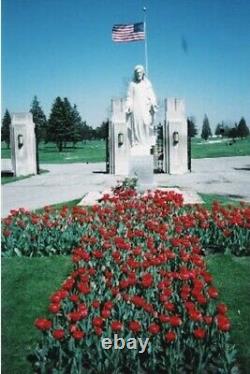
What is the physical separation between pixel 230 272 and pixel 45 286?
286 cm

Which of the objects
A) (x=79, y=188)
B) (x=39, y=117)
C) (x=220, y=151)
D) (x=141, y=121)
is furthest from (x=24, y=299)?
(x=39, y=117)

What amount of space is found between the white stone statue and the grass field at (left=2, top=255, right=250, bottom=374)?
291 inches

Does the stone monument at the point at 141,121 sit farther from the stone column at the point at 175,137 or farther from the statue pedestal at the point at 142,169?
the stone column at the point at 175,137

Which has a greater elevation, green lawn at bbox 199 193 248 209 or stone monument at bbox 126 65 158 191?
stone monument at bbox 126 65 158 191

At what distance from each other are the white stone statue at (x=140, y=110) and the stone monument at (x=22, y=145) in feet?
37.5

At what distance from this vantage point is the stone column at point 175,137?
22.8 m

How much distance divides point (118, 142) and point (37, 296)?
727 inches

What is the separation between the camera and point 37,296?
5.52 m

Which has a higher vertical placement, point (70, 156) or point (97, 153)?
point (97, 153)

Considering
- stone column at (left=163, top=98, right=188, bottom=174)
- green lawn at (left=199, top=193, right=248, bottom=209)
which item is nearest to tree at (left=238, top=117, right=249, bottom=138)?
stone column at (left=163, top=98, right=188, bottom=174)

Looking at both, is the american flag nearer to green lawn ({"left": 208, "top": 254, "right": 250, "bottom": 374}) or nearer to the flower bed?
green lawn ({"left": 208, "top": 254, "right": 250, "bottom": 374})

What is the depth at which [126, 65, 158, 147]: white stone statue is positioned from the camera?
13586 mm

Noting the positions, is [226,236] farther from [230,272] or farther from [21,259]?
[21,259]

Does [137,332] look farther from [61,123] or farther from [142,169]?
[61,123]
